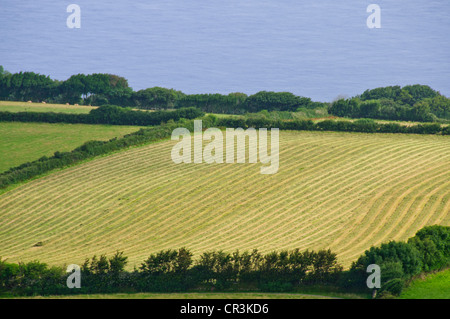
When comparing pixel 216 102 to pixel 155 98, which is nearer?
pixel 216 102

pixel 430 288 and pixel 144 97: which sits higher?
pixel 144 97

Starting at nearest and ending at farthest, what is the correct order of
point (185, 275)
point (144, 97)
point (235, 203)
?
point (185, 275) < point (235, 203) < point (144, 97)

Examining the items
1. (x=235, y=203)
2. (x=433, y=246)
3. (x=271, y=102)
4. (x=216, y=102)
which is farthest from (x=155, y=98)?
(x=433, y=246)

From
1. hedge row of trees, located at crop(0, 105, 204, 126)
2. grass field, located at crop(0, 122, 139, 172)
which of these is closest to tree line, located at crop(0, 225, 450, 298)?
grass field, located at crop(0, 122, 139, 172)

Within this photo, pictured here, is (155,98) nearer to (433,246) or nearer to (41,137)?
(41,137)

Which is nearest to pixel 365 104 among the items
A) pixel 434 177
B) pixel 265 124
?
pixel 265 124

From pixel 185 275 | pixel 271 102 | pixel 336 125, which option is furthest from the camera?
pixel 271 102

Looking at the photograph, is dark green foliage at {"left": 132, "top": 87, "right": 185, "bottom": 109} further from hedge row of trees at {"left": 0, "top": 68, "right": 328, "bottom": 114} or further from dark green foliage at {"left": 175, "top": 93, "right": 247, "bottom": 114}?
dark green foliage at {"left": 175, "top": 93, "right": 247, "bottom": 114}
